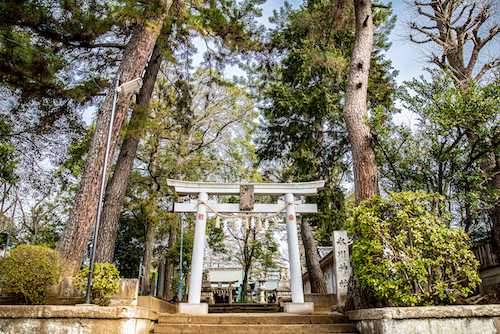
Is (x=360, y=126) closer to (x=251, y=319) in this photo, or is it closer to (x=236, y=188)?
(x=236, y=188)

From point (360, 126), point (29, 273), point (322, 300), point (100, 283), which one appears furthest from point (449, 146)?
point (29, 273)

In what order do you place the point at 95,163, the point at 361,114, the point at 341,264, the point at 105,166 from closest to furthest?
1. the point at 105,166
2. the point at 95,163
3. the point at 361,114
4. the point at 341,264

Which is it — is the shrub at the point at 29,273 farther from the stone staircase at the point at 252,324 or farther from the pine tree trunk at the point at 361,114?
the pine tree trunk at the point at 361,114

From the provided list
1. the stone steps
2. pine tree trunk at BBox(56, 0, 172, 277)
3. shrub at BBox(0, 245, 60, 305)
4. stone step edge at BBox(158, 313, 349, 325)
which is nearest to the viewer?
shrub at BBox(0, 245, 60, 305)

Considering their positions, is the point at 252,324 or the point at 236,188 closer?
the point at 252,324

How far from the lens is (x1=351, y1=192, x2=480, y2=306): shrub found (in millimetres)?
4418

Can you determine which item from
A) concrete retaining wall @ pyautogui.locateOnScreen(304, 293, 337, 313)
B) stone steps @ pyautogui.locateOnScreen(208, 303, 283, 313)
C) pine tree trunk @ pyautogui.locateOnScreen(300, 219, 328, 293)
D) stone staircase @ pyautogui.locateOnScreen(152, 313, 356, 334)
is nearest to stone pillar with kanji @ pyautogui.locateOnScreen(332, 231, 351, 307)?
stone staircase @ pyautogui.locateOnScreen(152, 313, 356, 334)

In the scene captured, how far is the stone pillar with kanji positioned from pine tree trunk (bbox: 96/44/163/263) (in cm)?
525

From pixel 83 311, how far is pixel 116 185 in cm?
414

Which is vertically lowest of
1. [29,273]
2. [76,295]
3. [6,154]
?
[76,295]

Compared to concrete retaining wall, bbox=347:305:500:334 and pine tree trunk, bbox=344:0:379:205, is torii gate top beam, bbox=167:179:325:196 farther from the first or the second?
concrete retaining wall, bbox=347:305:500:334

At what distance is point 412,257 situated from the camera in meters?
4.61

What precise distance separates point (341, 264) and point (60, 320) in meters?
5.47

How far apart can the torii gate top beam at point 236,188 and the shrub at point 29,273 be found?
379cm
